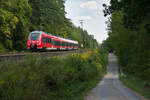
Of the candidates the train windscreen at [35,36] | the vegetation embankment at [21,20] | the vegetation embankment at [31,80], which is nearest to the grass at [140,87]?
the vegetation embankment at [31,80]

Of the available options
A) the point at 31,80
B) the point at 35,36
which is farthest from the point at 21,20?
the point at 31,80

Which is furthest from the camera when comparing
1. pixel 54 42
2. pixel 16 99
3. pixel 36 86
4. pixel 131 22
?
pixel 54 42

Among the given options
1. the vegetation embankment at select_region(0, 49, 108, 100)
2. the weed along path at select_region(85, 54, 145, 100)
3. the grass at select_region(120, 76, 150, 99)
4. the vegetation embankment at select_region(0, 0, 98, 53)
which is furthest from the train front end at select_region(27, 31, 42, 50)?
the vegetation embankment at select_region(0, 49, 108, 100)

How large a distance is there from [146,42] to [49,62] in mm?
6088

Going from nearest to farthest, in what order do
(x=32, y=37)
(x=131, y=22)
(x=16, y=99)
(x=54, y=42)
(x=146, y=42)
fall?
(x=16, y=99), (x=146, y=42), (x=131, y=22), (x=32, y=37), (x=54, y=42)

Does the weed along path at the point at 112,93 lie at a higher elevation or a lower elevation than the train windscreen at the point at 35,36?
lower

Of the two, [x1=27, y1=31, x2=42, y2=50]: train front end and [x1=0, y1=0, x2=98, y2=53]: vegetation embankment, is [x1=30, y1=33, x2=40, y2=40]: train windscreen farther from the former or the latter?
[x1=0, y1=0, x2=98, y2=53]: vegetation embankment

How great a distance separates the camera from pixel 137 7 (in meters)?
11.6

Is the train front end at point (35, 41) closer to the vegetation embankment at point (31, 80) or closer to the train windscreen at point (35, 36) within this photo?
the train windscreen at point (35, 36)

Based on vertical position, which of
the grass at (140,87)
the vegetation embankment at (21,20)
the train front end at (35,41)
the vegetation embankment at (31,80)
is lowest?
the grass at (140,87)

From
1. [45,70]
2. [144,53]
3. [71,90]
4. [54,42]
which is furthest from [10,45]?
[144,53]

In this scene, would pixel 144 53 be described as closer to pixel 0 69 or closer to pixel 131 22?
pixel 131 22

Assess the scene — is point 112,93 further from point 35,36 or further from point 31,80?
point 35,36

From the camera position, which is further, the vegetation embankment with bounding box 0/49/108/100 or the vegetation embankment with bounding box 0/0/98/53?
the vegetation embankment with bounding box 0/0/98/53
